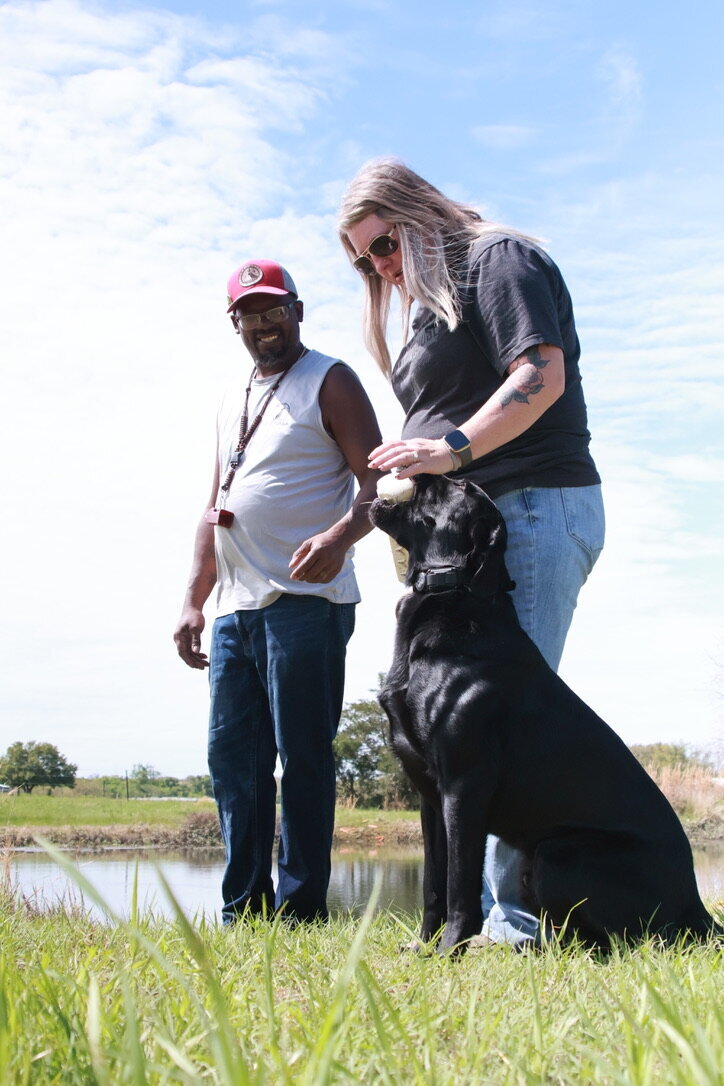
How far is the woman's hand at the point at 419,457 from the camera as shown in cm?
287

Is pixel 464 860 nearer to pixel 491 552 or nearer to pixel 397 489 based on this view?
pixel 491 552

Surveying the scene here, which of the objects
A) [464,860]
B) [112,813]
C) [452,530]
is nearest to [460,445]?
[452,530]

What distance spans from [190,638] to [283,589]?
0.81m

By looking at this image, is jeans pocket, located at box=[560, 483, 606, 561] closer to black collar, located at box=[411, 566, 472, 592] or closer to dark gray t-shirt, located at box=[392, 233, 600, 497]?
dark gray t-shirt, located at box=[392, 233, 600, 497]

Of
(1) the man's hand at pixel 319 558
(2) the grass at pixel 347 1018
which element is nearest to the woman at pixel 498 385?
(1) the man's hand at pixel 319 558

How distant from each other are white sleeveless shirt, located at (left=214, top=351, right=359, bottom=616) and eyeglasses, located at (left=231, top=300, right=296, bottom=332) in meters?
0.23

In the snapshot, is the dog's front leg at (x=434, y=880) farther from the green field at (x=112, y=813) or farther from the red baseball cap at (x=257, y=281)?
the green field at (x=112, y=813)

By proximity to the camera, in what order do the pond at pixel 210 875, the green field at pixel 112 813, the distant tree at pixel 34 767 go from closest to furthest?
the pond at pixel 210 875
the green field at pixel 112 813
the distant tree at pixel 34 767

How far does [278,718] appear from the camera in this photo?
3742mm

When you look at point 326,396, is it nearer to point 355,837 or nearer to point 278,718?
point 278,718

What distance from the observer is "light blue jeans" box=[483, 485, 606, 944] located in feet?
10.2

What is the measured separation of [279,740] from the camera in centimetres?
377

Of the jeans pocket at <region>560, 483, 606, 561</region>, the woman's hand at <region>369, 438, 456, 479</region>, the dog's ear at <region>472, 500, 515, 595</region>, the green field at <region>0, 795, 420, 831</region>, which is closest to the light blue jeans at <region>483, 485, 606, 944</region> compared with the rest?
the jeans pocket at <region>560, 483, 606, 561</region>

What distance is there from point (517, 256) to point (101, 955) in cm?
240
